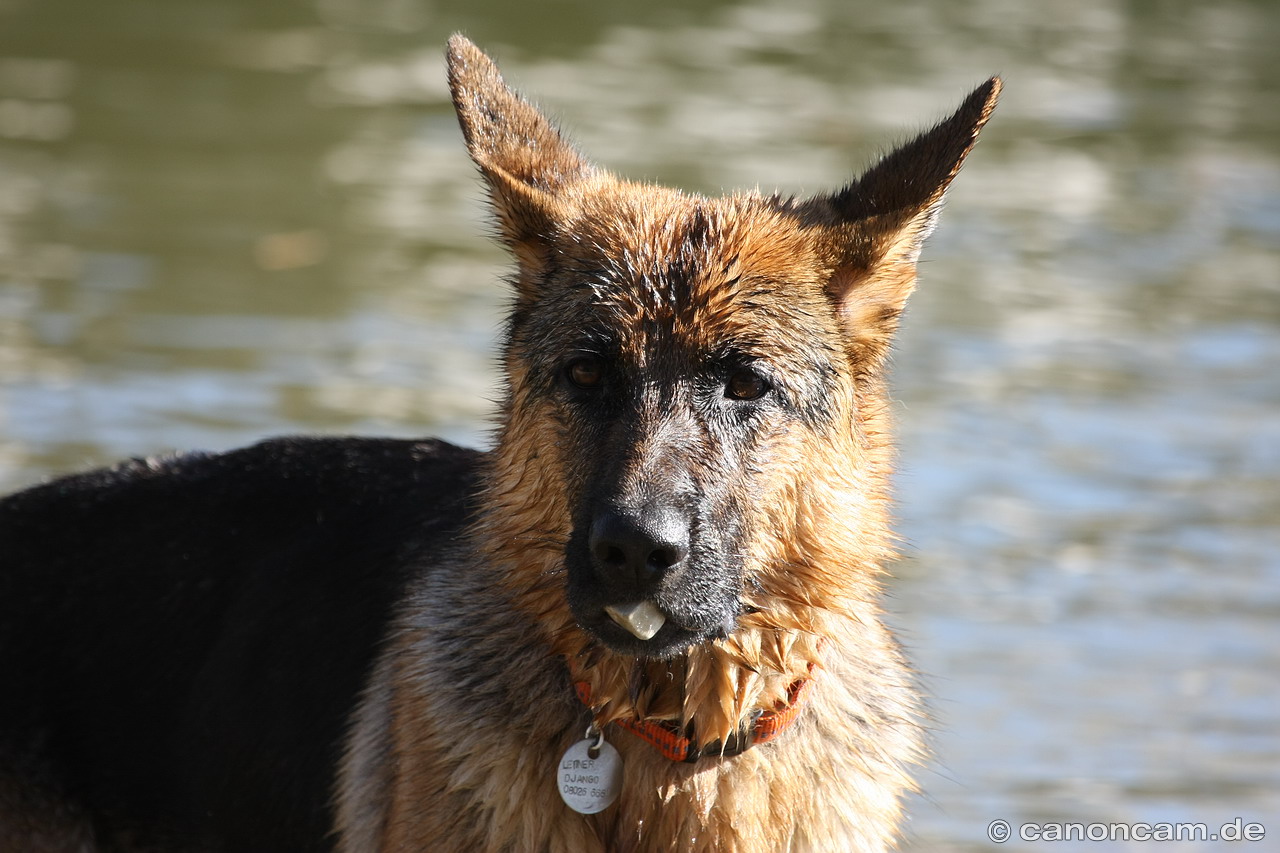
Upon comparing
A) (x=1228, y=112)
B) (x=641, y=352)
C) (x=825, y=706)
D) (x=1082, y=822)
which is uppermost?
(x=1228, y=112)

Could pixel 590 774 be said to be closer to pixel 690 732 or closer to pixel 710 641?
pixel 690 732

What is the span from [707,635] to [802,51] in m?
14.3

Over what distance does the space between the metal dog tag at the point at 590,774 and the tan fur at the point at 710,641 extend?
0.12 feet

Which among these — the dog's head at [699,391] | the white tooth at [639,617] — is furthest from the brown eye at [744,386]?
the white tooth at [639,617]

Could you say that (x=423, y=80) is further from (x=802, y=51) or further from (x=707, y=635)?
(x=707, y=635)

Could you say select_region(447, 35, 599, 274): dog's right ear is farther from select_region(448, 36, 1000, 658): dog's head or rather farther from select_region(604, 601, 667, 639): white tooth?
select_region(604, 601, 667, 639): white tooth

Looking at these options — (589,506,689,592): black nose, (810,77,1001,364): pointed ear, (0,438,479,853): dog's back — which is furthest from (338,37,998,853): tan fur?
(0,438,479,853): dog's back

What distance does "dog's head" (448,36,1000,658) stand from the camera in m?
3.52

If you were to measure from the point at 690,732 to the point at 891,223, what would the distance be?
1.32m

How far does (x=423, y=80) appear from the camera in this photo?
1521 cm

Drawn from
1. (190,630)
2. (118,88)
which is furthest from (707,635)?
(118,88)

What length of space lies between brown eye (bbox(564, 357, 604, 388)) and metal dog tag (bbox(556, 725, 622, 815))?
0.82m

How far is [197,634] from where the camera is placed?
14.7 ft

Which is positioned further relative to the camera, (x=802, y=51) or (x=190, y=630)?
(x=802, y=51)
